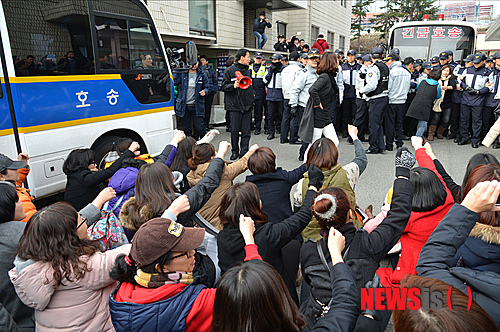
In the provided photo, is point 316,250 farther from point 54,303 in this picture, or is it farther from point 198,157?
point 198,157

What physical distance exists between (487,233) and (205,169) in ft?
8.20

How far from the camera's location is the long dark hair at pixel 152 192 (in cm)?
258

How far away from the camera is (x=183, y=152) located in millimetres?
3963

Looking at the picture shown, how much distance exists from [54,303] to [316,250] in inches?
56.6

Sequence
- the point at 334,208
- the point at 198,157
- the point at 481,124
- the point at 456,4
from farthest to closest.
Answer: the point at 456,4 < the point at 481,124 < the point at 198,157 < the point at 334,208

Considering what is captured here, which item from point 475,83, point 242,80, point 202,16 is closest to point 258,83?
point 242,80

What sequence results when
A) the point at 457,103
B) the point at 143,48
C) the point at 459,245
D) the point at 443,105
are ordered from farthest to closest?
the point at 443,105 → the point at 457,103 → the point at 143,48 → the point at 459,245

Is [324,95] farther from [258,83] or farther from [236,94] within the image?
[258,83]

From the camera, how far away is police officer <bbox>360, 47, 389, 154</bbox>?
6.98m

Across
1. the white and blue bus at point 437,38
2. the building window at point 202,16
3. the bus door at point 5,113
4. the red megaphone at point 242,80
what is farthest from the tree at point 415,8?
the bus door at point 5,113

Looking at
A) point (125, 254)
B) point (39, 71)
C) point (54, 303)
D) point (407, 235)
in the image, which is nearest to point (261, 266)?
point (125, 254)

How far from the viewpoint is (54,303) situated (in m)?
1.82

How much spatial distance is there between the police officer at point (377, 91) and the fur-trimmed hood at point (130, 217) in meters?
5.77

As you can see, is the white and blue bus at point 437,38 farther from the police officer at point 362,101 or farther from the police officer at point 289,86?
the police officer at point 289,86
